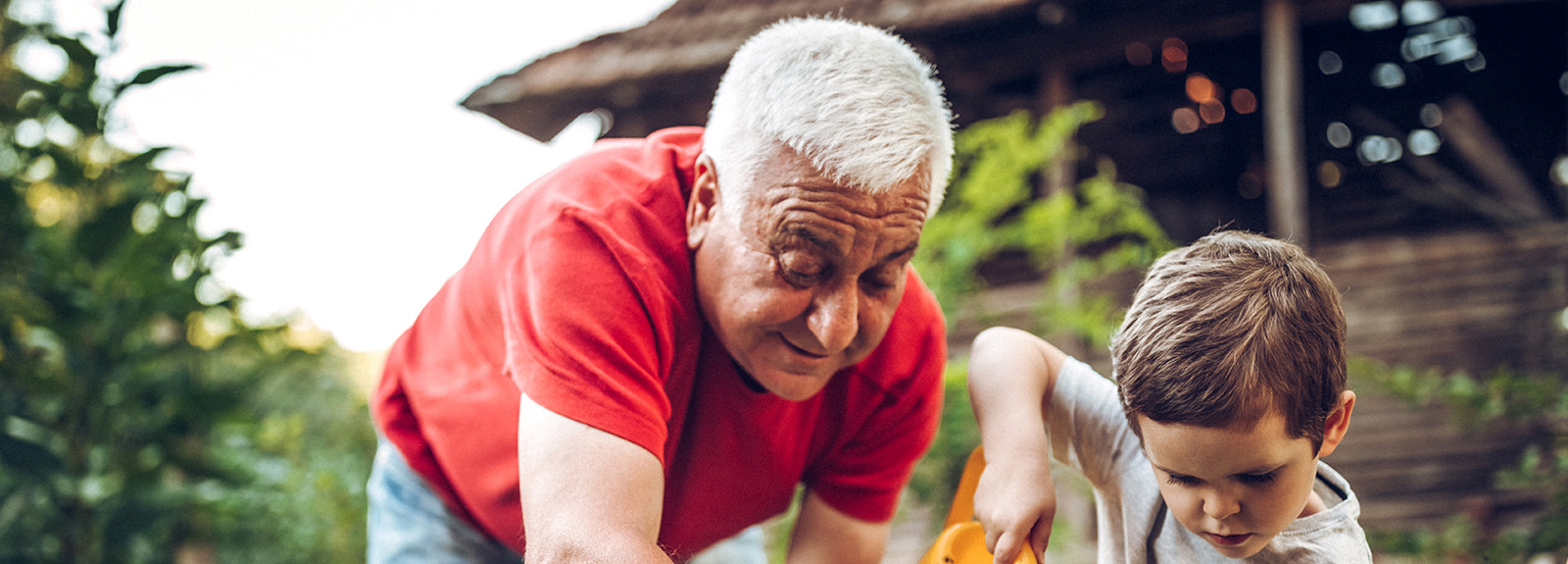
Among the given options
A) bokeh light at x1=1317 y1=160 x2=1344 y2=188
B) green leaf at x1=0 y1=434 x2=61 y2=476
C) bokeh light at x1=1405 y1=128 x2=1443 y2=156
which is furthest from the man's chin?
bokeh light at x1=1405 y1=128 x2=1443 y2=156

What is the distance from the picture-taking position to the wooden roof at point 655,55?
14.4ft

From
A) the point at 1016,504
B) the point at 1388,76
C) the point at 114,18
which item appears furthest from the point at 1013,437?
the point at 1388,76

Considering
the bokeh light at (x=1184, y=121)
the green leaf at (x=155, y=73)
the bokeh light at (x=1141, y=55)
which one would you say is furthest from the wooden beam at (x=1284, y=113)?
the green leaf at (x=155, y=73)

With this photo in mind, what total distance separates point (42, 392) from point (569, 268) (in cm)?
196

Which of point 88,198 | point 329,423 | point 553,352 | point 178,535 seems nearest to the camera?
point 553,352

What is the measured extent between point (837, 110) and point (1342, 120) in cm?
640

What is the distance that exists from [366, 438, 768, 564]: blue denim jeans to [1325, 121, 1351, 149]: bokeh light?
21.1 feet

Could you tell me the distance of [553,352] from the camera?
3.63 ft

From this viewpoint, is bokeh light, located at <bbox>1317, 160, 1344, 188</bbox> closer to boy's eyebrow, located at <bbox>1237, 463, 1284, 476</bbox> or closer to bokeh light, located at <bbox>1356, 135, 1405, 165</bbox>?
bokeh light, located at <bbox>1356, 135, 1405, 165</bbox>

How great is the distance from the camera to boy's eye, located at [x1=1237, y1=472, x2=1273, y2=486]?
1082 mm

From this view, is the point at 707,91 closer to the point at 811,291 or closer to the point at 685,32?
the point at 685,32

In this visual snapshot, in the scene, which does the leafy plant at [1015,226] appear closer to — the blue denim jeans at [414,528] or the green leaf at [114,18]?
the blue denim jeans at [414,528]

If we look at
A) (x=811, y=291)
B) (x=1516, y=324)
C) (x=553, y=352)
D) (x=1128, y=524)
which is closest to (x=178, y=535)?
(x=553, y=352)

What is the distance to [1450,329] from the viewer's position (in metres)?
4.95
